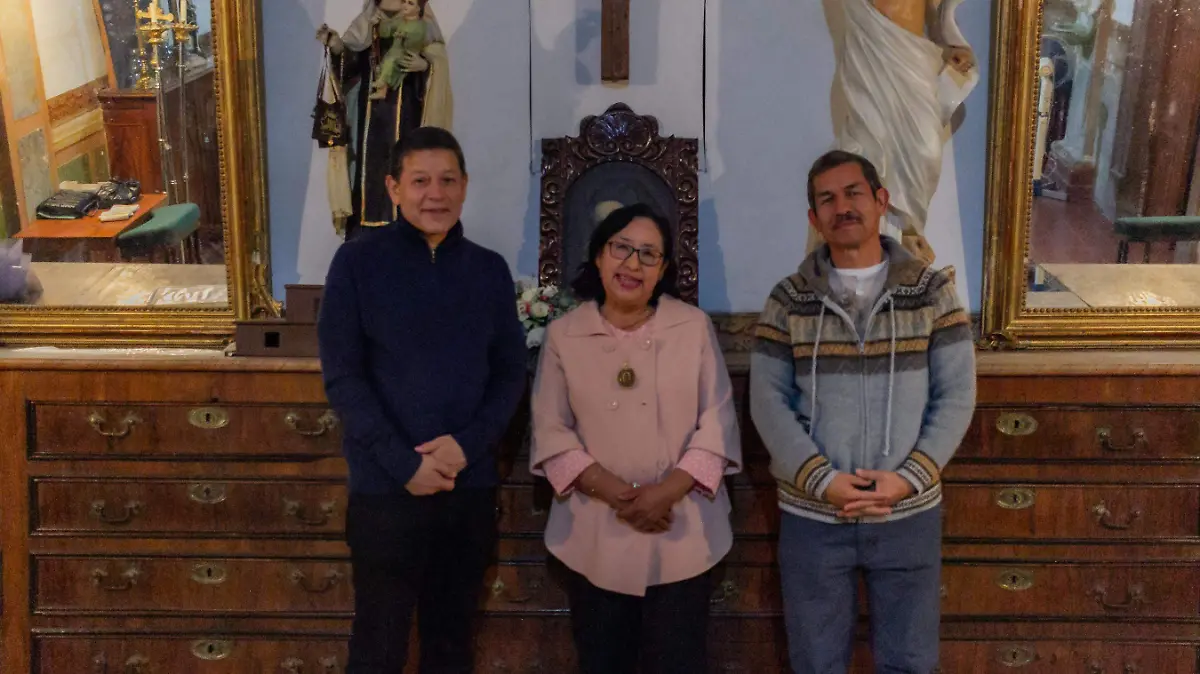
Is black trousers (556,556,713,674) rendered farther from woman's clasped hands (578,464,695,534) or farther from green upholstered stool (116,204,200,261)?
green upholstered stool (116,204,200,261)

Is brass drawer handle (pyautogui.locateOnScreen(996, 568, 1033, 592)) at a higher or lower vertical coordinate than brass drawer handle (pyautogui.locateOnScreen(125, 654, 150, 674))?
higher

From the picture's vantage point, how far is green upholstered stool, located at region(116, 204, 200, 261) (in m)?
3.24

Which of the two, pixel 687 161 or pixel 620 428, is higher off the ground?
pixel 687 161

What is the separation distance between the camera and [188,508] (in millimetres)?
2992

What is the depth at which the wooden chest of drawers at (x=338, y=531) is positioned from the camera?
9.59 feet

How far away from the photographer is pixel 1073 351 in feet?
10.7

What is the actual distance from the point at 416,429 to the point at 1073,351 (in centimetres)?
200

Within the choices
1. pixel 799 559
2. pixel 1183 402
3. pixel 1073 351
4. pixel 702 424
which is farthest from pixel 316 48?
pixel 1183 402

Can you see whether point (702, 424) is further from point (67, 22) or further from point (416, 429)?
point (67, 22)

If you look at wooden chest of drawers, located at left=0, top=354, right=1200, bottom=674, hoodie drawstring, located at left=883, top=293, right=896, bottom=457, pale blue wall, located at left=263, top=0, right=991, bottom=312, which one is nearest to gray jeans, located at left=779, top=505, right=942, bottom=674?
hoodie drawstring, located at left=883, top=293, right=896, bottom=457

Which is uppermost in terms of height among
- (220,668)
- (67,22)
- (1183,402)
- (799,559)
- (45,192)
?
(67,22)

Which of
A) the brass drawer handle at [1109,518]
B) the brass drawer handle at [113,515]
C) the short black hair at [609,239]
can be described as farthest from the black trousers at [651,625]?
the brass drawer handle at [113,515]

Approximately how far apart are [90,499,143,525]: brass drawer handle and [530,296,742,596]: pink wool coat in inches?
47.1

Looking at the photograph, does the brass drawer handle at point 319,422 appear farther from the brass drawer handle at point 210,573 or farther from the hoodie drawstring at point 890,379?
the hoodie drawstring at point 890,379
